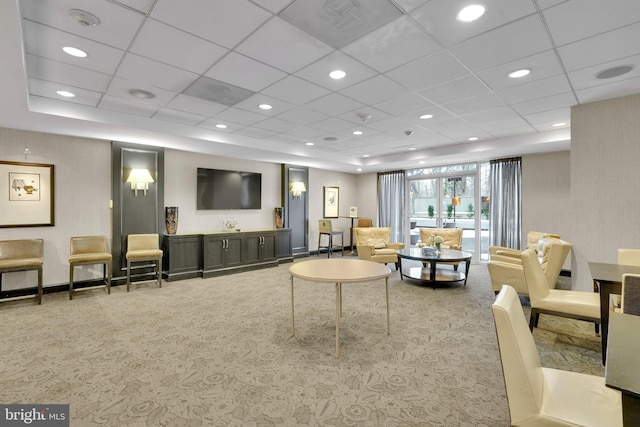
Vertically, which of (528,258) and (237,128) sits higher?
(237,128)

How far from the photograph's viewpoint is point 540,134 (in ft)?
18.2

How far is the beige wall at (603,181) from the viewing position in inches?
144

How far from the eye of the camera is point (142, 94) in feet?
12.4

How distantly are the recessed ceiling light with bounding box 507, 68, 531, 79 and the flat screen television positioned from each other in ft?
18.1

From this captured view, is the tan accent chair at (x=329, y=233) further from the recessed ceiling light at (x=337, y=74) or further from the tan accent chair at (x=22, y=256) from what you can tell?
the tan accent chair at (x=22, y=256)

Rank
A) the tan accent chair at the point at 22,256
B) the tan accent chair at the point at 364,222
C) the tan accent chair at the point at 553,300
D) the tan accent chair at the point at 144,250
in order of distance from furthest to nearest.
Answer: the tan accent chair at the point at 364,222, the tan accent chair at the point at 144,250, the tan accent chair at the point at 22,256, the tan accent chair at the point at 553,300

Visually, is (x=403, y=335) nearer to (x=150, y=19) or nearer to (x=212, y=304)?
(x=212, y=304)

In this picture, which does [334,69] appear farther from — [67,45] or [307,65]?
[67,45]

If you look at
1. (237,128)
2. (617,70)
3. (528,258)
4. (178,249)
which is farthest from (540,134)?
(178,249)

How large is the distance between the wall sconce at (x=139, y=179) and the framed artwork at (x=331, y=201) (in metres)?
5.02

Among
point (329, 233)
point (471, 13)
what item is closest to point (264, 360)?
point (471, 13)

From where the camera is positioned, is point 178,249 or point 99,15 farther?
point 178,249

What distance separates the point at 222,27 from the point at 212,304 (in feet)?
11.3

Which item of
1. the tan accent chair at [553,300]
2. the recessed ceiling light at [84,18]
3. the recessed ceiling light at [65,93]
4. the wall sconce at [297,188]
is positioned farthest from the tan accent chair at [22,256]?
the tan accent chair at [553,300]
